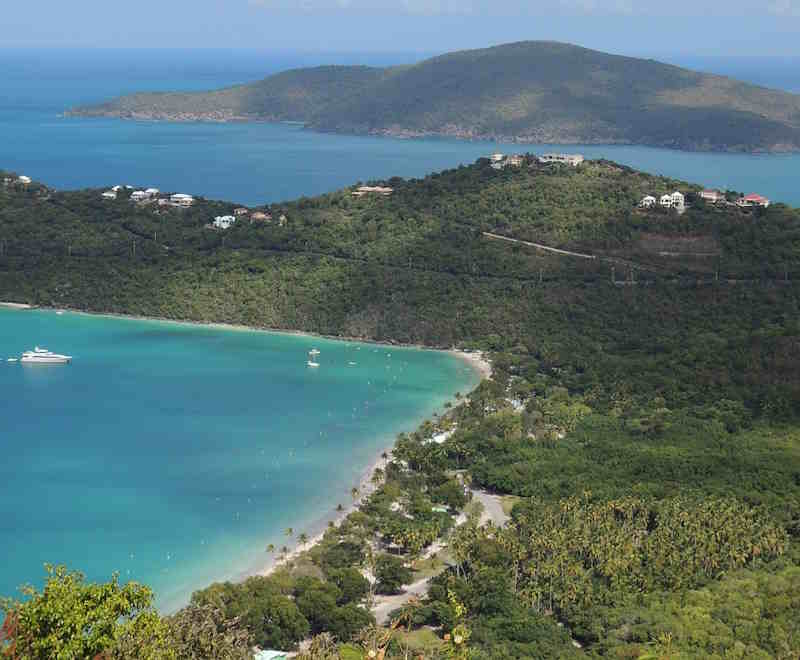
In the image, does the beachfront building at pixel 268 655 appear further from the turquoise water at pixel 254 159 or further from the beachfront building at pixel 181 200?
the turquoise water at pixel 254 159

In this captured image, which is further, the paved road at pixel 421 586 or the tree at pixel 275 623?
the paved road at pixel 421 586

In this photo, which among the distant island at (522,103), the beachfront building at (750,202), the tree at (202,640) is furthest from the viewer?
the distant island at (522,103)

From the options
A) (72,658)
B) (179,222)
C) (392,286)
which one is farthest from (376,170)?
(72,658)

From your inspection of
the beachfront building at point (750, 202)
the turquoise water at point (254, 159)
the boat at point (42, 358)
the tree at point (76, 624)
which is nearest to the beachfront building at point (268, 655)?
the tree at point (76, 624)

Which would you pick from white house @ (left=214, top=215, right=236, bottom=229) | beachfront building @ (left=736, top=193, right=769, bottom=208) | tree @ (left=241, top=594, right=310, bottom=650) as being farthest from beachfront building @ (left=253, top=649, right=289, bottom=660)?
white house @ (left=214, top=215, right=236, bottom=229)

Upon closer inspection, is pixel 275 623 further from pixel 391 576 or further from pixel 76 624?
pixel 76 624

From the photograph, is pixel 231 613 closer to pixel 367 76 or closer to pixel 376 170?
pixel 376 170

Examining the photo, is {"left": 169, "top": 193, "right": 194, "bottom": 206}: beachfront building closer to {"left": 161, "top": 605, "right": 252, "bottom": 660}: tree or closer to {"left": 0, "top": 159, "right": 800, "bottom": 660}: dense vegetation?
{"left": 0, "top": 159, "right": 800, "bottom": 660}: dense vegetation
